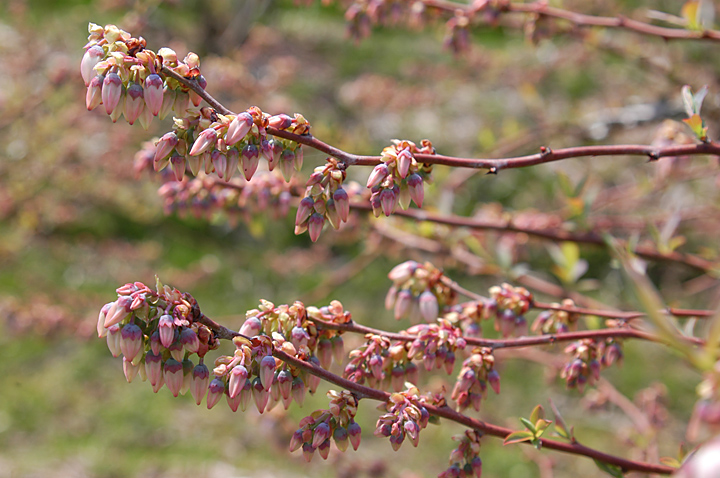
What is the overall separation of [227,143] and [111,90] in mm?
150

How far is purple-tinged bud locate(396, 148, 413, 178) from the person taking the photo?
0.74 m

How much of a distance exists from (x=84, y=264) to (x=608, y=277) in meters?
3.89

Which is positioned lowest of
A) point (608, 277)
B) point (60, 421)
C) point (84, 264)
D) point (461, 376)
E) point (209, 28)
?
point (60, 421)

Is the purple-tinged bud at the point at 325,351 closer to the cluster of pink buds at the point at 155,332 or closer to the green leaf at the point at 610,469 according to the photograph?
the cluster of pink buds at the point at 155,332

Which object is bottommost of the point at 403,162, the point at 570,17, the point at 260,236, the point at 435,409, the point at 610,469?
the point at 260,236

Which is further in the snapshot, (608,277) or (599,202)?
(608,277)

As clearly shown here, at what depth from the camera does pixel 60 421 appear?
3166 mm

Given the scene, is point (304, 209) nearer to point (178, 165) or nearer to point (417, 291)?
point (178, 165)

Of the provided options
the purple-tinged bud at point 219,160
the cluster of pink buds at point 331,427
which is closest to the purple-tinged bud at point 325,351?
the cluster of pink buds at point 331,427

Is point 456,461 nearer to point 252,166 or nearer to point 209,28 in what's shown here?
point 252,166

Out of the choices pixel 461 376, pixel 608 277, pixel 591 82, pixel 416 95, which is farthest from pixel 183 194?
pixel 591 82

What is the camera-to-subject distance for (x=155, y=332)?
0.69 m

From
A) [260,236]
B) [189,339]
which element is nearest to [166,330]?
[189,339]

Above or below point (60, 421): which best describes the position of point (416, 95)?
above
